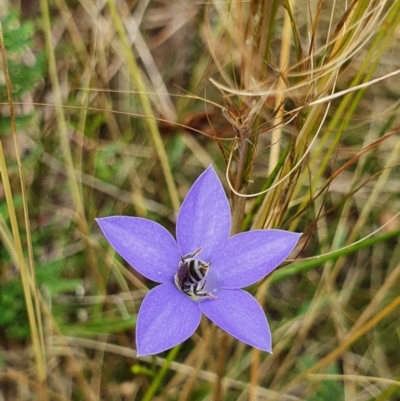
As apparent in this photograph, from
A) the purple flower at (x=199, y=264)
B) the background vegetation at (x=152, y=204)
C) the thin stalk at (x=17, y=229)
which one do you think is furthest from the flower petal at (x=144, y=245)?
the background vegetation at (x=152, y=204)

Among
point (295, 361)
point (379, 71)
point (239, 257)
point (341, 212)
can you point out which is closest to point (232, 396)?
point (295, 361)

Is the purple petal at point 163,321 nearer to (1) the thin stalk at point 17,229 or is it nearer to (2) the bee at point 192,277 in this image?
(2) the bee at point 192,277

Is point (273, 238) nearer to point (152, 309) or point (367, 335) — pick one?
point (152, 309)

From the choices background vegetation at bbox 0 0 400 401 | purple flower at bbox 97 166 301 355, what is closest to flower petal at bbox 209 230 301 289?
purple flower at bbox 97 166 301 355

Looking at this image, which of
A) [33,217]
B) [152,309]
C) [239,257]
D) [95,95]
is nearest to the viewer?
[152,309]

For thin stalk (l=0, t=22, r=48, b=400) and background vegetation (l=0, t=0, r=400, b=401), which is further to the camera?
background vegetation (l=0, t=0, r=400, b=401)

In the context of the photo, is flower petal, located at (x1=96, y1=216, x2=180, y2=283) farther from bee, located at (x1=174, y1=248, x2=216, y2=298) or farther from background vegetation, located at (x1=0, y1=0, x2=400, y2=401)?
background vegetation, located at (x1=0, y1=0, x2=400, y2=401)
